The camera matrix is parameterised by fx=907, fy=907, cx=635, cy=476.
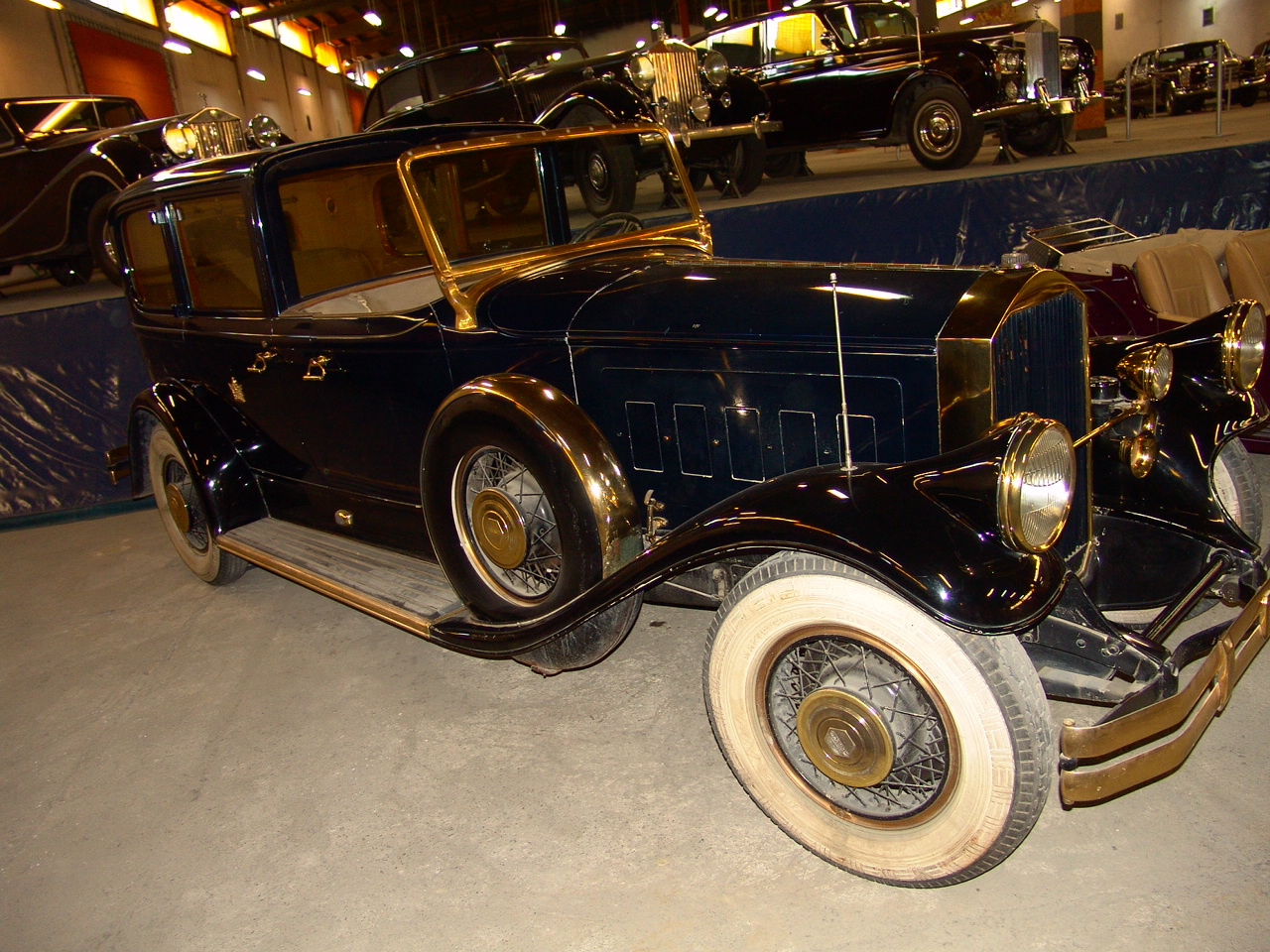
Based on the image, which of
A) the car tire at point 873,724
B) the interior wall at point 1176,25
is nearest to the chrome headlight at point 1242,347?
the car tire at point 873,724

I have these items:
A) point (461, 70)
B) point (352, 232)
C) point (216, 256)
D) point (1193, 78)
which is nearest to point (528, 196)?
point (352, 232)

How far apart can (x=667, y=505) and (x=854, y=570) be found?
0.73 metres

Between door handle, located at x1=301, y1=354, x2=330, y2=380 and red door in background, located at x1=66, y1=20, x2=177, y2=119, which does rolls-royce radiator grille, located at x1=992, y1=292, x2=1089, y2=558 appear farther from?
red door in background, located at x1=66, y1=20, x2=177, y2=119

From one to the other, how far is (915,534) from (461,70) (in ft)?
27.0

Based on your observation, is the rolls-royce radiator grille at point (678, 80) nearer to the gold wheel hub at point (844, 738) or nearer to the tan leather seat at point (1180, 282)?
the tan leather seat at point (1180, 282)

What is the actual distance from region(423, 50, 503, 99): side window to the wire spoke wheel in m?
7.08

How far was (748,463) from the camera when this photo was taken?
7.33 ft

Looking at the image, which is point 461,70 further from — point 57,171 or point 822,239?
point 822,239

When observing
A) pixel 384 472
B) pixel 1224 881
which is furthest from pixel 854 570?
pixel 384 472

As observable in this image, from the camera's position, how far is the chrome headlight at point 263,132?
149 inches

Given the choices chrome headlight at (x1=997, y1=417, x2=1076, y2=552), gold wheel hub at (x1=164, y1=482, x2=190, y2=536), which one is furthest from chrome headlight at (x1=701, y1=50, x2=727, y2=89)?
chrome headlight at (x1=997, y1=417, x2=1076, y2=552)

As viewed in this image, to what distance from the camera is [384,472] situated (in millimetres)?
3029

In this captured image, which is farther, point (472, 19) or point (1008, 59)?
point (472, 19)

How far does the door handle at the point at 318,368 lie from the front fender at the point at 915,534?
157 cm
